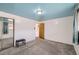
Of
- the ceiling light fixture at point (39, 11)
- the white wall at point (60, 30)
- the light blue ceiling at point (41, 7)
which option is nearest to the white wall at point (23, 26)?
the light blue ceiling at point (41, 7)

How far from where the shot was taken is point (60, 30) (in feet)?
5.56

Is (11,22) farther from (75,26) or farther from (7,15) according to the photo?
(75,26)

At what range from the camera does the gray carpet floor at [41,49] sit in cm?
159

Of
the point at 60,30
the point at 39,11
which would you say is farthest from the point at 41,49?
the point at 39,11

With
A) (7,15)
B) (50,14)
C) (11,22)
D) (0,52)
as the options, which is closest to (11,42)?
(0,52)

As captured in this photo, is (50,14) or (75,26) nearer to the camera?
(75,26)

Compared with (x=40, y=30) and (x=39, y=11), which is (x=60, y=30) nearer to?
(x=40, y=30)

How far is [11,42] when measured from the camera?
1.67 meters

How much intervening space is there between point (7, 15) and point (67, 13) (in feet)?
→ 3.40

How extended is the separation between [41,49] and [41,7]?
Answer: 2.41 feet

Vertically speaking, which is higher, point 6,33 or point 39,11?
point 39,11

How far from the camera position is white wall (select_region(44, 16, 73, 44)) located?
1633mm

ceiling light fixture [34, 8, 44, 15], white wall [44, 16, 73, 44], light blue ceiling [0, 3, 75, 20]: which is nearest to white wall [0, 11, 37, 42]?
light blue ceiling [0, 3, 75, 20]

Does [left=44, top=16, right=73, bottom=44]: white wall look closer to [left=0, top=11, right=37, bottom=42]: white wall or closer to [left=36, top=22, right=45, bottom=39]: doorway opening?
[left=36, top=22, right=45, bottom=39]: doorway opening
